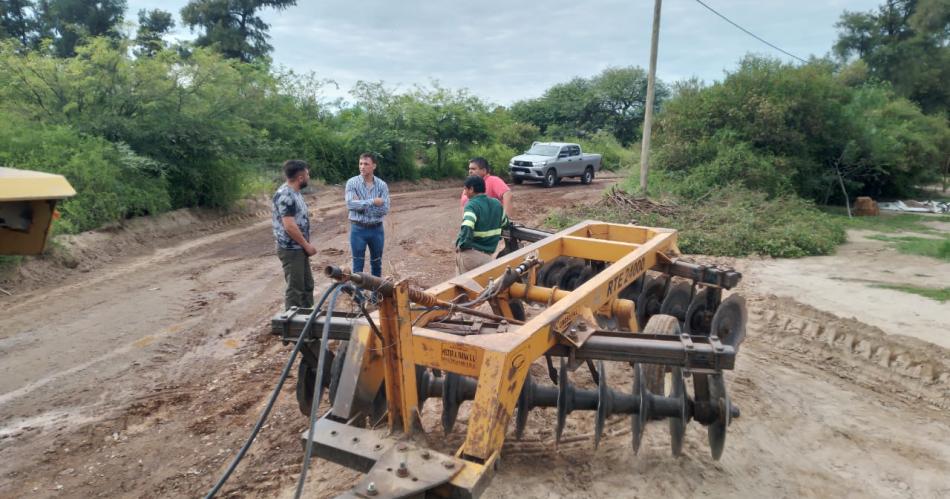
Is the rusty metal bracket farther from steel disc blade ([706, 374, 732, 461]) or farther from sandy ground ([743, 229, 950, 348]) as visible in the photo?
sandy ground ([743, 229, 950, 348])

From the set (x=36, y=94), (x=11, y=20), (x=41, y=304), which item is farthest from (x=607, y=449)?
(x=11, y=20)

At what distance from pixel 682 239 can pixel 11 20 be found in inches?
1291

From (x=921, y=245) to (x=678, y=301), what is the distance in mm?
8611

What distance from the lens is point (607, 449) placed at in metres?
4.05

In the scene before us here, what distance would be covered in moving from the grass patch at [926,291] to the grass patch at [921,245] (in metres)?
2.72

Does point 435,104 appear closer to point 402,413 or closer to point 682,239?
point 682,239

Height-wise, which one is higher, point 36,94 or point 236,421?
point 36,94

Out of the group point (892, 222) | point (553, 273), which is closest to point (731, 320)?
point (553, 273)

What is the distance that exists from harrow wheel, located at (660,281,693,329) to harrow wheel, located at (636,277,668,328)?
160 mm

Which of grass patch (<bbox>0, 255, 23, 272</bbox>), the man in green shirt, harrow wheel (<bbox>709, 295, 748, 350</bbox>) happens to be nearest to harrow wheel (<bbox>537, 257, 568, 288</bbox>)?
the man in green shirt

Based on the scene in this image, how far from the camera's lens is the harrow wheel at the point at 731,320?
220 inches

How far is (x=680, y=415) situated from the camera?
361 cm

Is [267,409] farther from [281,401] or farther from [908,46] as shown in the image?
[908,46]

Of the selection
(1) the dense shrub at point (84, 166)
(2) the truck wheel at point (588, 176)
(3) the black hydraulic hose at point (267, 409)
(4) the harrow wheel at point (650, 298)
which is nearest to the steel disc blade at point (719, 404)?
(3) the black hydraulic hose at point (267, 409)
